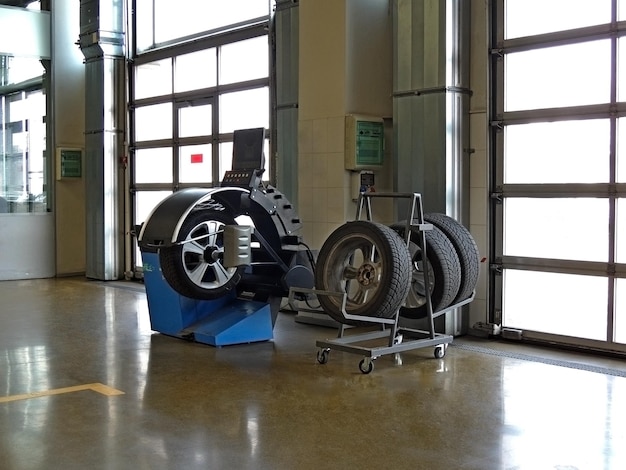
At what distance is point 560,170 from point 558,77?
2.17ft

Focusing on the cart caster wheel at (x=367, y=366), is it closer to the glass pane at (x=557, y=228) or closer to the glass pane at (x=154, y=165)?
the glass pane at (x=557, y=228)

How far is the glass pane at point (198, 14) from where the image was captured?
320 inches

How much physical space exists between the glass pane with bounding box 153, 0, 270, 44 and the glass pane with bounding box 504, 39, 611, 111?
284 centimetres

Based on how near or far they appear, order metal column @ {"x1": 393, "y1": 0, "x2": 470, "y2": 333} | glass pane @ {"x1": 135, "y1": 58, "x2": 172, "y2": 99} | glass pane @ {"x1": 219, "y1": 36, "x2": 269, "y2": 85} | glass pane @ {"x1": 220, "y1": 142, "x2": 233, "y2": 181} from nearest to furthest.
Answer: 1. metal column @ {"x1": 393, "y1": 0, "x2": 470, "y2": 333}
2. glass pane @ {"x1": 219, "y1": 36, "x2": 269, "y2": 85}
3. glass pane @ {"x1": 220, "y1": 142, "x2": 233, "y2": 181}
4. glass pane @ {"x1": 135, "y1": 58, "x2": 172, "y2": 99}

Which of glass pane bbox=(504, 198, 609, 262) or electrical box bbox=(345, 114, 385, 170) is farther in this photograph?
electrical box bbox=(345, 114, 385, 170)

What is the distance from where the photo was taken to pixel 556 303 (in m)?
5.64

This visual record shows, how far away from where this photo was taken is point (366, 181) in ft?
21.4

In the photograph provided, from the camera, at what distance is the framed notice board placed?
33.1 ft

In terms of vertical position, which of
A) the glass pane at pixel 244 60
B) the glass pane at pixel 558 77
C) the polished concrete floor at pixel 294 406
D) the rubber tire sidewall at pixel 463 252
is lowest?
the polished concrete floor at pixel 294 406

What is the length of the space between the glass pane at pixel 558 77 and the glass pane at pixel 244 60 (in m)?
2.81

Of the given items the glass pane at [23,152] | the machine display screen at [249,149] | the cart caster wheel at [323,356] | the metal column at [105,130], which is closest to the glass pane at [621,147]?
the cart caster wheel at [323,356]

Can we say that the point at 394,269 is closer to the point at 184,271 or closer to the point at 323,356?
the point at 323,356

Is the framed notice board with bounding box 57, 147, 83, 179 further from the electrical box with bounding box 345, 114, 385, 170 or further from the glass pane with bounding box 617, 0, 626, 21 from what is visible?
the glass pane with bounding box 617, 0, 626, 21

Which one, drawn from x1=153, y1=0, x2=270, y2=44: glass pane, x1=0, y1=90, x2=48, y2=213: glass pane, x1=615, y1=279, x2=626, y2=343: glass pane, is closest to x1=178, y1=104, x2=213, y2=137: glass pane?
x1=153, y1=0, x2=270, y2=44: glass pane
